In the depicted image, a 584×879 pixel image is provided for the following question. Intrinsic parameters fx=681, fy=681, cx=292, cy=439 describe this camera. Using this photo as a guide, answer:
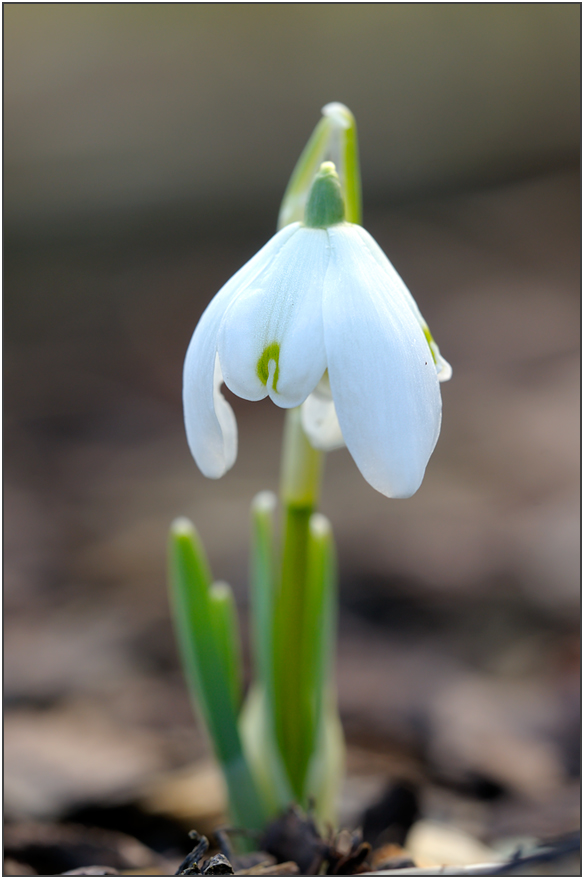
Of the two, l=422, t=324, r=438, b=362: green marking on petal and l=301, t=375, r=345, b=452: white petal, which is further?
l=301, t=375, r=345, b=452: white petal

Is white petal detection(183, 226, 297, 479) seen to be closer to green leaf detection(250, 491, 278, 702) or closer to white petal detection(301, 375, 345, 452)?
white petal detection(301, 375, 345, 452)

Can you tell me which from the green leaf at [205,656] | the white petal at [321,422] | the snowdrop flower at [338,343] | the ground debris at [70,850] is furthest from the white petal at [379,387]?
the ground debris at [70,850]

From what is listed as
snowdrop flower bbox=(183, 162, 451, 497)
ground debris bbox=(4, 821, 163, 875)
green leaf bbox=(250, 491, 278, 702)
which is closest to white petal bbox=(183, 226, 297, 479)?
snowdrop flower bbox=(183, 162, 451, 497)

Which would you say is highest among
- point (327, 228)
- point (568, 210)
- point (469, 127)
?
point (469, 127)

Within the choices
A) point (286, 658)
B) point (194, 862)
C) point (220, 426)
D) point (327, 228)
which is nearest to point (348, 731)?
point (286, 658)

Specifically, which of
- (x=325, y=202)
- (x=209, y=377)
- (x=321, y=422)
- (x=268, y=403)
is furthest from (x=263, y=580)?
(x=268, y=403)

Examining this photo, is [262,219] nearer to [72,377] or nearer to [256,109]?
[256,109]
